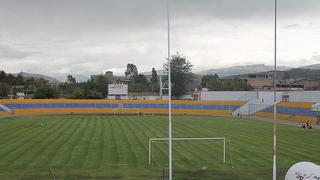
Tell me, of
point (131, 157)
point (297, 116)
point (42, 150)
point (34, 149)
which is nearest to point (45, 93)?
point (297, 116)

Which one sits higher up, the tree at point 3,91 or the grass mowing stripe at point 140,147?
the tree at point 3,91

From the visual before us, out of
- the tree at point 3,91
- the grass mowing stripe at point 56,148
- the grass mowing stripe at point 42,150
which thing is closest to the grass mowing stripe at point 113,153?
the grass mowing stripe at point 56,148

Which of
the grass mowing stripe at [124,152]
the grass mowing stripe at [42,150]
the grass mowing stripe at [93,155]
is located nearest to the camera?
the grass mowing stripe at [93,155]

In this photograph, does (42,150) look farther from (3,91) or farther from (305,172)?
(3,91)

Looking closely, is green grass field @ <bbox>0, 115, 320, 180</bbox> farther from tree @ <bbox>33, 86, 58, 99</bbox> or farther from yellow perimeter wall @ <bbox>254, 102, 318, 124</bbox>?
tree @ <bbox>33, 86, 58, 99</bbox>

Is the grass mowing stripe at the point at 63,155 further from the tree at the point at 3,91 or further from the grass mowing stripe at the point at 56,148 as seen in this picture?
the tree at the point at 3,91

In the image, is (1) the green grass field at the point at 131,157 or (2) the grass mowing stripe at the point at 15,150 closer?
(1) the green grass field at the point at 131,157

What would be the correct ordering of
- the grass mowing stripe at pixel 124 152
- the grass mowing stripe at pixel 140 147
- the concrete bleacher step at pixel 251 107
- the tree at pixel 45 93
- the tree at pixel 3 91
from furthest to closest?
the tree at pixel 3 91 → the tree at pixel 45 93 → the concrete bleacher step at pixel 251 107 → the grass mowing stripe at pixel 140 147 → the grass mowing stripe at pixel 124 152

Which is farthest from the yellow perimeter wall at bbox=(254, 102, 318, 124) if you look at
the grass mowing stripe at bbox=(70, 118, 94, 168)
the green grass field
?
the grass mowing stripe at bbox=(70, 118, 94, 168)

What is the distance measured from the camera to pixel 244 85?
570 ft

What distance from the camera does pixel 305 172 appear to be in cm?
1433

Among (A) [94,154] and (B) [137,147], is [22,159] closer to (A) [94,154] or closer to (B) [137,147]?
(A) [94,154]

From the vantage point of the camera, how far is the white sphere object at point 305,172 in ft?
45.8

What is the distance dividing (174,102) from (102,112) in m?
16.7
